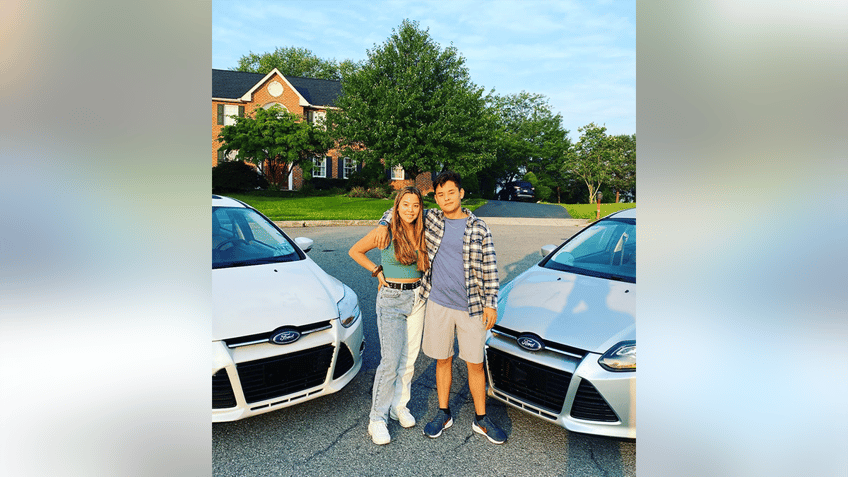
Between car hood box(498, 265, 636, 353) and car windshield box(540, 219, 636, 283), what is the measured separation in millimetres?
221

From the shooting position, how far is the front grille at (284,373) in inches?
113

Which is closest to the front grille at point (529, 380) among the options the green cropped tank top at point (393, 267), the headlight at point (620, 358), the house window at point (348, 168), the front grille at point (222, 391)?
the headlight at point (620, 358)

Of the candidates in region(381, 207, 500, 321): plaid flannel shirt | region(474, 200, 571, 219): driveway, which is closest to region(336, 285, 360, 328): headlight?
region(381, 207, 500, 321): plaid flannel shirt

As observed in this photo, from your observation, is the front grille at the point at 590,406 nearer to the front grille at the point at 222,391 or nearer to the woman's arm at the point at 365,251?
the woman's arm at the point at 365,251

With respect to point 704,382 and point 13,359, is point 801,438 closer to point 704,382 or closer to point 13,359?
point 704,382

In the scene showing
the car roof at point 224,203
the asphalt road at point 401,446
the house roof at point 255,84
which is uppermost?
the house roof at point 255,84

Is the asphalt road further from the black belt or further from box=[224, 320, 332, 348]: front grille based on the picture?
the black belt

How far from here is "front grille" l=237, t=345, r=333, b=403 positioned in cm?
287

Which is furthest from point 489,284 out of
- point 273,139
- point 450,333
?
point 273,139

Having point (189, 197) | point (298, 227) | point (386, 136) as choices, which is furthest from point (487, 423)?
point (386, 136)

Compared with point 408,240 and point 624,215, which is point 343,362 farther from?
point 624,215

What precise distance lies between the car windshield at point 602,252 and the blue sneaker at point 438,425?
5.48ft

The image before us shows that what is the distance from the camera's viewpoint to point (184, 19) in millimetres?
1352

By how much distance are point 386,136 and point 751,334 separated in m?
24.3
